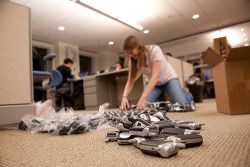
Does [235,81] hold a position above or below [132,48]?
below

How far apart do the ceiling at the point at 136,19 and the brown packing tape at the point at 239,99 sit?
10.5ft

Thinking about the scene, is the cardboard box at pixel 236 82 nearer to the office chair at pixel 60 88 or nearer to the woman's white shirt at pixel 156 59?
the woman's white shirt at pixel 156 59

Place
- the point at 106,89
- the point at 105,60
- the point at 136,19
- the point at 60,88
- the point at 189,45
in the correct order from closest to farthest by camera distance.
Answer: the point at 60,88 < the point at 106,89 < the point at 136,19 < the point at 189,45 < the point at 105,60

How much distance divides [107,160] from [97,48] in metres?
6.73

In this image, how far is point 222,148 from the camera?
1.57 feet

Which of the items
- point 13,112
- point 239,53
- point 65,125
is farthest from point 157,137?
point 13,112

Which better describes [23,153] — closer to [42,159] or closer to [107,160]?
[42,159]

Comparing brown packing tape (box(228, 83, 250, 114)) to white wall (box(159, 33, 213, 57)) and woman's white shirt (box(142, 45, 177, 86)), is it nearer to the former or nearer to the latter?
woman's white shirt (box(142, 45, 177, 86))

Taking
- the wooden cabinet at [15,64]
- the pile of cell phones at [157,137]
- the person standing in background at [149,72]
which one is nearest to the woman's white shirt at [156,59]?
the person standing in background at [149,72]

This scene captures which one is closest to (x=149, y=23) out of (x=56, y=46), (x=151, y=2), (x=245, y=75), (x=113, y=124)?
(x=151, y=2)

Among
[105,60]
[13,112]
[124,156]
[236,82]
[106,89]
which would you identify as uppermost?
[105,60]

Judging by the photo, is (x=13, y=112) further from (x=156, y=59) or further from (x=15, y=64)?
(x=156, y=59)

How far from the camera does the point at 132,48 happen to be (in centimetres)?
151

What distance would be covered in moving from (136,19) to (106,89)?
2.21m
